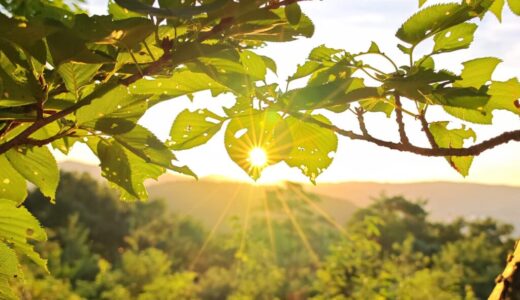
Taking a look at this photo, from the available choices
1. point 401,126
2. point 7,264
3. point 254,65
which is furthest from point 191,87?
point 7,264

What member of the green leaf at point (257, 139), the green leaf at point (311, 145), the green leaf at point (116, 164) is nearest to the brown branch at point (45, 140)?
the green leaf at point (116, 164)

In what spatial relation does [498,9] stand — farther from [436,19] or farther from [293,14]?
[293,14]

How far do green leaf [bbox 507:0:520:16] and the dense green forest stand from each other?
31.3 ft

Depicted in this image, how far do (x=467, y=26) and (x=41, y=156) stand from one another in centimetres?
94

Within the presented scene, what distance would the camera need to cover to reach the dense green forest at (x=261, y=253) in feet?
43.5

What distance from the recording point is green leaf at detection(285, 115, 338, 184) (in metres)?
1.24

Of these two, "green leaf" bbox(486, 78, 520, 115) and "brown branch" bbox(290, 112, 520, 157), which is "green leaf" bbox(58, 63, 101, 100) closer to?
"brown branch" bbox(290, 112, 520, 157)

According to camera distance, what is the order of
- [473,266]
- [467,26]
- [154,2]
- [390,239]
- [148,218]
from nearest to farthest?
[154,2] → [467,26] → [473,266] → [390,239] → [148,218]

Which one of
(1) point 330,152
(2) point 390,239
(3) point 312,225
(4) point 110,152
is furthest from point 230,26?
(2) point 390,239

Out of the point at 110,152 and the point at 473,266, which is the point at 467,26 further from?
the point at 473,266

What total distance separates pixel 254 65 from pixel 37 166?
0.52m

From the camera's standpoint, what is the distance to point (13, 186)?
3.96 ft

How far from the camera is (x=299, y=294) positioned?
19781mm

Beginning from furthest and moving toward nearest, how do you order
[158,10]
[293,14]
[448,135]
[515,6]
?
[515,6], [448,135], [293,14], [158,10]
